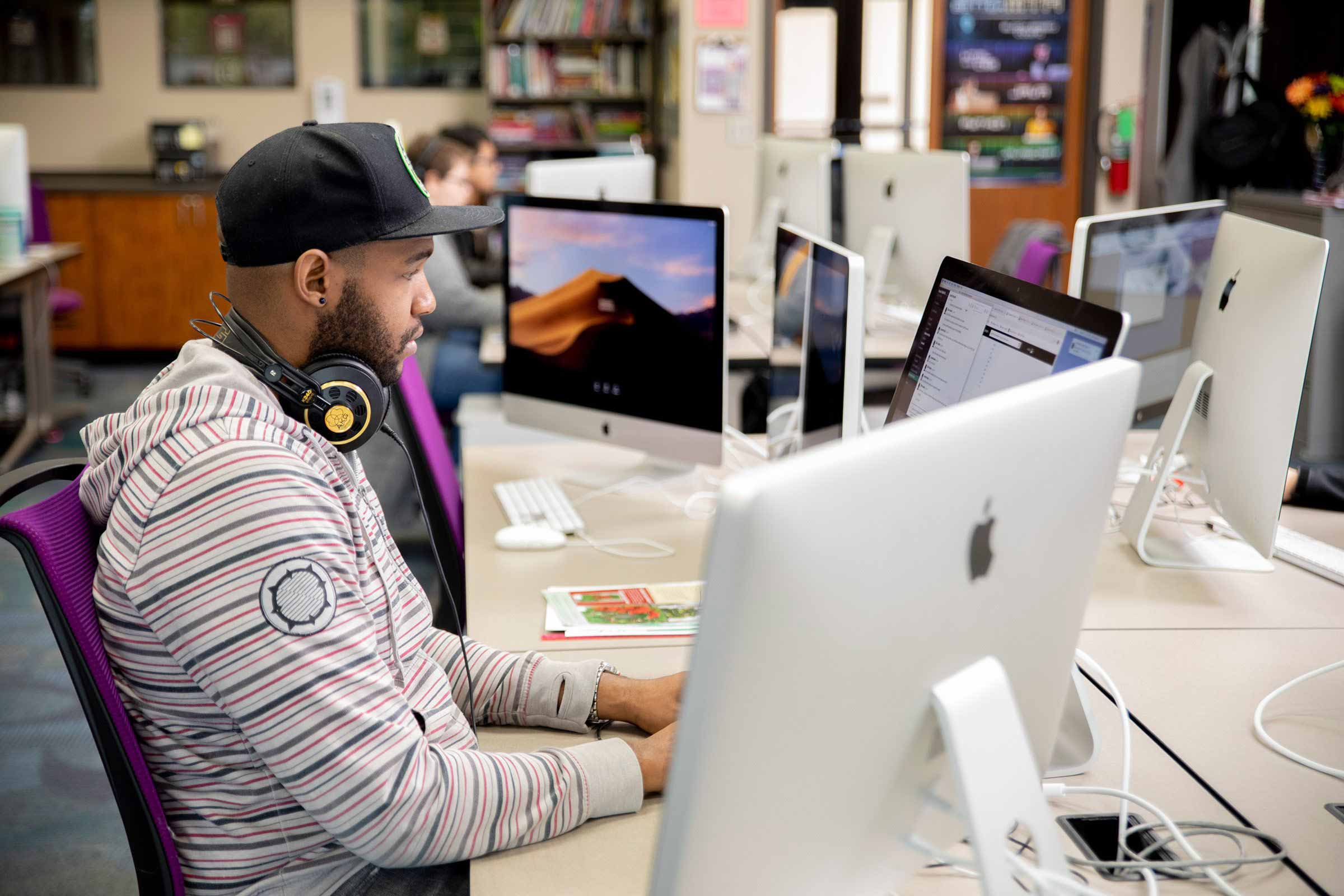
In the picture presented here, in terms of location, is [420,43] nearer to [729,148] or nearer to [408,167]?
[729,148]

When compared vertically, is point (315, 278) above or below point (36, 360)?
above

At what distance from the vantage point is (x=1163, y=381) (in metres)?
2.16

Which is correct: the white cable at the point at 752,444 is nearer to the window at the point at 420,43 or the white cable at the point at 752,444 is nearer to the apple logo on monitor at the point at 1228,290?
the apple logo on monitor at the point at 1228,290

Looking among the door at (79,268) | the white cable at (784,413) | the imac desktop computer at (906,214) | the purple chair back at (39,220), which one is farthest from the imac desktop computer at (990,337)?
the door at (79,268)

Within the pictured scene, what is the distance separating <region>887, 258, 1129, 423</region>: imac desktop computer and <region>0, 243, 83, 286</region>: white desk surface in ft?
13.1

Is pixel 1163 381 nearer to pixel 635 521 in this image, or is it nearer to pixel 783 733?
pixel 635 521

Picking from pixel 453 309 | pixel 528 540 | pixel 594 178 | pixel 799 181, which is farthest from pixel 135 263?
pixel 528 540

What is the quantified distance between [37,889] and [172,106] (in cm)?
555

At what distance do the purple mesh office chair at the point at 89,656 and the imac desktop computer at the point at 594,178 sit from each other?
2.11 metres

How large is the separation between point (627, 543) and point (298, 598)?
3.13 ft

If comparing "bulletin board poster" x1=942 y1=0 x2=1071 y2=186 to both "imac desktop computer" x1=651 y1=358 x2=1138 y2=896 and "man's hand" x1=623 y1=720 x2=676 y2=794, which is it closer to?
"man's hand" x1=623 y1=720 x2=676 y2=794

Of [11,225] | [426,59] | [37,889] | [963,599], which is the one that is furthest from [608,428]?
[426,59]

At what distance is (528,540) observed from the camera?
6.10 ft

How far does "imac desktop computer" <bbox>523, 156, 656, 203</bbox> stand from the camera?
130 inches
